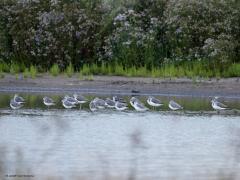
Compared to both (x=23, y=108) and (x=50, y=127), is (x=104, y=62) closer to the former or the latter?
(x=23, y=108)

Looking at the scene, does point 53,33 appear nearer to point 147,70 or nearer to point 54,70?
point 54,70

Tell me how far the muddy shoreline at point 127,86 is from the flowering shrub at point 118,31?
117cm

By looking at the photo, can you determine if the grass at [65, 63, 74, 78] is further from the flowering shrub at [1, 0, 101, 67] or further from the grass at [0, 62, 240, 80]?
the flowering shrub at [1, 0, 101, 67]

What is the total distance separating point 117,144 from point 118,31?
9.72 metres

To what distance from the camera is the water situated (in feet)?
36.7

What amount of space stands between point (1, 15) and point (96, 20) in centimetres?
245

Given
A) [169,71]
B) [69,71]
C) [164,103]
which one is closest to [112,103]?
[164,103]

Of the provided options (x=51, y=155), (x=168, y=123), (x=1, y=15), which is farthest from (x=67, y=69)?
(x=51, y=155)

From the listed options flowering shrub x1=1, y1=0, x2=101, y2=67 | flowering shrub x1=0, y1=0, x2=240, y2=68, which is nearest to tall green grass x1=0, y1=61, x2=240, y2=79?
flowering shrub x1=0, y1=0, x2=240, y2=68

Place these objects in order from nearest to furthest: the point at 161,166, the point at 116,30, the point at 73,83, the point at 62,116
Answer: the point at 161,166
the point at 62,116
the point at 73,83
the point at 116,30

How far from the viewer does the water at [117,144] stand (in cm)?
1117

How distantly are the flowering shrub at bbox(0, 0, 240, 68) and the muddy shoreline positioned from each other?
117 cm

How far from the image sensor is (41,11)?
24.2 metres

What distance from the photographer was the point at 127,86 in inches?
831
